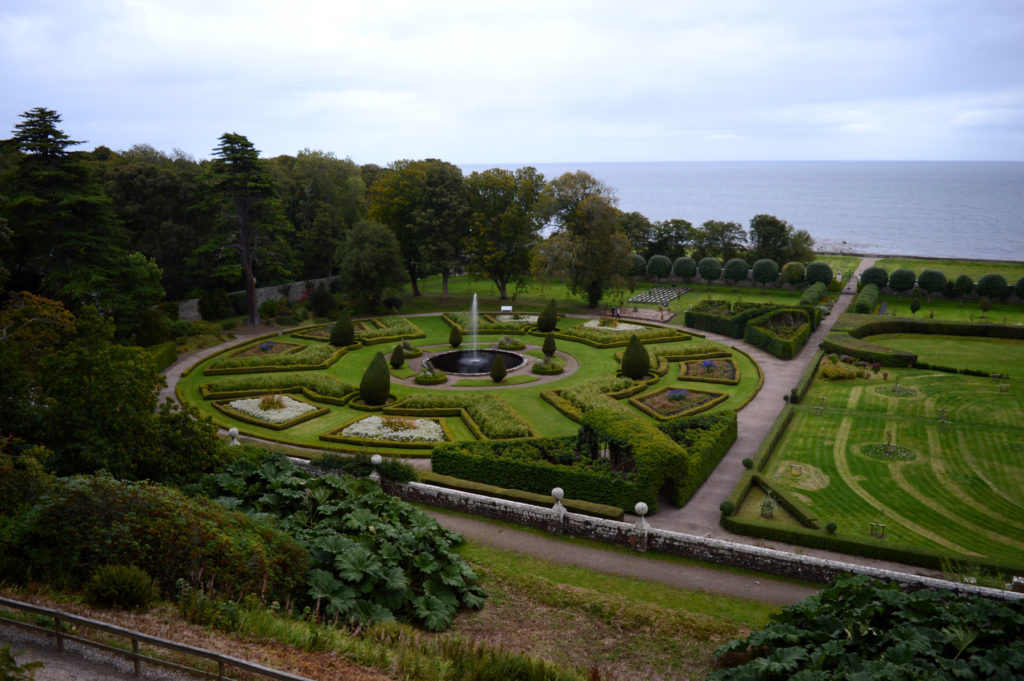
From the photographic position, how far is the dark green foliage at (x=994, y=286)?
182 feet

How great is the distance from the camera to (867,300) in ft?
174

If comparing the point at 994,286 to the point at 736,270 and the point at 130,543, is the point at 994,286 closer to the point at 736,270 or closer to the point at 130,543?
the point at 736,270

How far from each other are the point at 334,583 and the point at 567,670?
5425 millimetres

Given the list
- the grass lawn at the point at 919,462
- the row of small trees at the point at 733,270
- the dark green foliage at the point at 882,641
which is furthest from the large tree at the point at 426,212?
the dark green foliage at the point at 882,641

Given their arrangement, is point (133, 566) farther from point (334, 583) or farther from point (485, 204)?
point (485, 204)

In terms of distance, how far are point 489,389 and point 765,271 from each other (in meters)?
40.1

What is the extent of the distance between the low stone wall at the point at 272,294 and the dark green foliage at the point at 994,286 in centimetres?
5636

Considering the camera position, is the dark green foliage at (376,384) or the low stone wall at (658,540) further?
the dark green foliage at (376,384)

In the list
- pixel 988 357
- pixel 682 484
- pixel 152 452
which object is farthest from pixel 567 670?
pixel 988 357

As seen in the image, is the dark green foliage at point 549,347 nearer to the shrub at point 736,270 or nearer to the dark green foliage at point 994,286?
the shrub at point 736,270

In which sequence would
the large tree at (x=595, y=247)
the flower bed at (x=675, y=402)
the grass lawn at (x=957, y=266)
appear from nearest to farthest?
the flower bed at (x=675, y=402) → the large tree at (x=595, y=247) → the grass lawn at (x=957, y=266)

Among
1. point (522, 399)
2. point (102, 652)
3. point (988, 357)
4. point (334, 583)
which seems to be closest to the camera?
point (102, 652)

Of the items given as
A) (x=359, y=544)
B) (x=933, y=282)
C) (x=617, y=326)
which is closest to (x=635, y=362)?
(x=617, y=326)

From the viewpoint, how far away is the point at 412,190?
5856 centimetres
